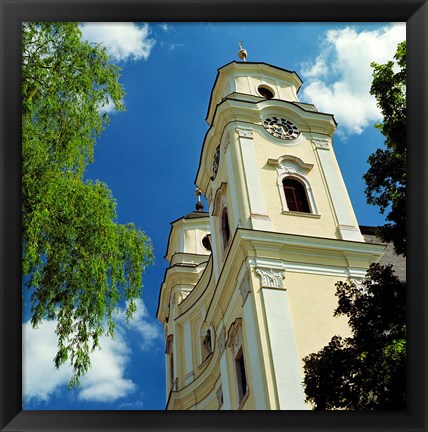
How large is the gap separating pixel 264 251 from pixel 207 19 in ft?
16.4

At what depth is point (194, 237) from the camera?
20.3m

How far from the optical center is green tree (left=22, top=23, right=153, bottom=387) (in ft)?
23.4

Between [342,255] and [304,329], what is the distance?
2195mm

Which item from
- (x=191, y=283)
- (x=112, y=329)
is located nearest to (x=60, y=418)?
(x=112, y=329)

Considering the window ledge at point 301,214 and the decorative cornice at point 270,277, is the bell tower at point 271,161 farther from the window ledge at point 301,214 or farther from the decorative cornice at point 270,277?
the decorative cornice at point 270,277

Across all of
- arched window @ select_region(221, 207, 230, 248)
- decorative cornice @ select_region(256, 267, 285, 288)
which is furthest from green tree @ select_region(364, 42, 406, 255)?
arched window @ select_region(221, 207, 230, 248)

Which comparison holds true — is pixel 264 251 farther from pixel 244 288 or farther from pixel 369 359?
pixel 369 359

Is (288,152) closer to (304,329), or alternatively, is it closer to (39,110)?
(304,329)

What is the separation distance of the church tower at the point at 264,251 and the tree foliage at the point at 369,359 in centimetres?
50

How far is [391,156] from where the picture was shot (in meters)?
7.41

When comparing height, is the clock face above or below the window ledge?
above

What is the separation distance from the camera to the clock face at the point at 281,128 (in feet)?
45.3

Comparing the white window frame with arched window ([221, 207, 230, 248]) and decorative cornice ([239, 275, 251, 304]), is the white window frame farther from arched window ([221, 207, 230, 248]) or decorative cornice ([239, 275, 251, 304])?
decorative cornice ([239, 275, 251, 304])

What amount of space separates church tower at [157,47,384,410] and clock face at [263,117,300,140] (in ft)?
0.11
